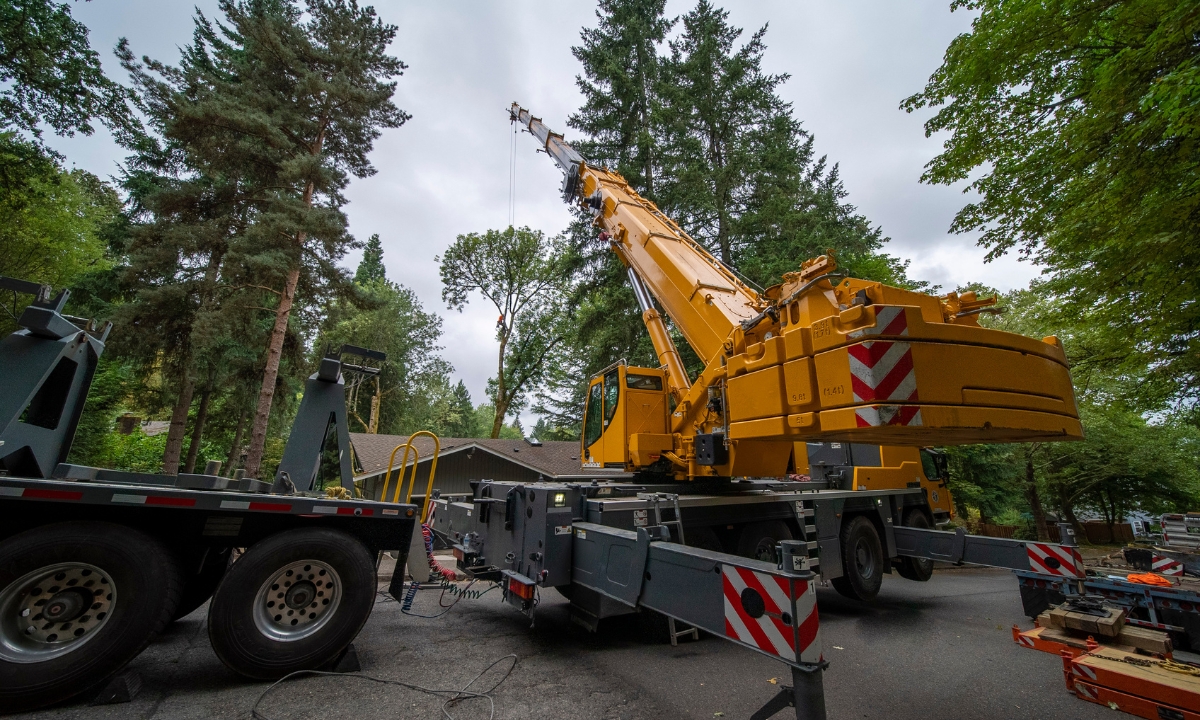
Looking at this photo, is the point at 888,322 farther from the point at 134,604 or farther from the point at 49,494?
the point at 49,494

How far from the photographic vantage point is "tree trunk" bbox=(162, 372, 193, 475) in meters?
13.3

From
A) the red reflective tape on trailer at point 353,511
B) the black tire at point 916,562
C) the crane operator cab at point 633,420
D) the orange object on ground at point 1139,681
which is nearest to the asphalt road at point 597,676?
A: the orange object on ground at point 1139,681

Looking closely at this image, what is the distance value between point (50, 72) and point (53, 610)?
12725 mm

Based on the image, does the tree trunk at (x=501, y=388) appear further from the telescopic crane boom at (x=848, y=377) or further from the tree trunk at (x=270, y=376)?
the telescopic crane boom at (x=848, y=377)

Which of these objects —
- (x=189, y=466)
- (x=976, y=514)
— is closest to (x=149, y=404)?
(x=189, y=466)

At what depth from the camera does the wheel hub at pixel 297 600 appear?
11.4 ft

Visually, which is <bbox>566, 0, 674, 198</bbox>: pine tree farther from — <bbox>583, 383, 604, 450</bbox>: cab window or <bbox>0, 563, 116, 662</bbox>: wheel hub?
<bbox>0, 563, 116, 662</bbox>: wheel hub

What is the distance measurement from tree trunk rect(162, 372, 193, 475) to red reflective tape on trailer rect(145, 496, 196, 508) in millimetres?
12978

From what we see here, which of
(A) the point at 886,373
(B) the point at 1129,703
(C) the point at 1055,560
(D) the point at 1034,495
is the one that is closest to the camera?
(A) the point at 886,373

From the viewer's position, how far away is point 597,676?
152 inches

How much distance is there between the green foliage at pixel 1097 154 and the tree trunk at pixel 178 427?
18105mm

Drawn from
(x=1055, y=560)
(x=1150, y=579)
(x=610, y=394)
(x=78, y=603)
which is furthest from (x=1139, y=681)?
(x=78, y=603)

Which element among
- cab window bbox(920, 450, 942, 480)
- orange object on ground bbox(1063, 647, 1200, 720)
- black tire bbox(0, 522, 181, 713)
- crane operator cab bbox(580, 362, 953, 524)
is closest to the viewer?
black tire bbox(0, 522, 181, 713)

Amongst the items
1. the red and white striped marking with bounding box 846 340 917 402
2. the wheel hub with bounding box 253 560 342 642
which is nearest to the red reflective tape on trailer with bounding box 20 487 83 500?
the wheel hub with bounding box 253 560 342 642
